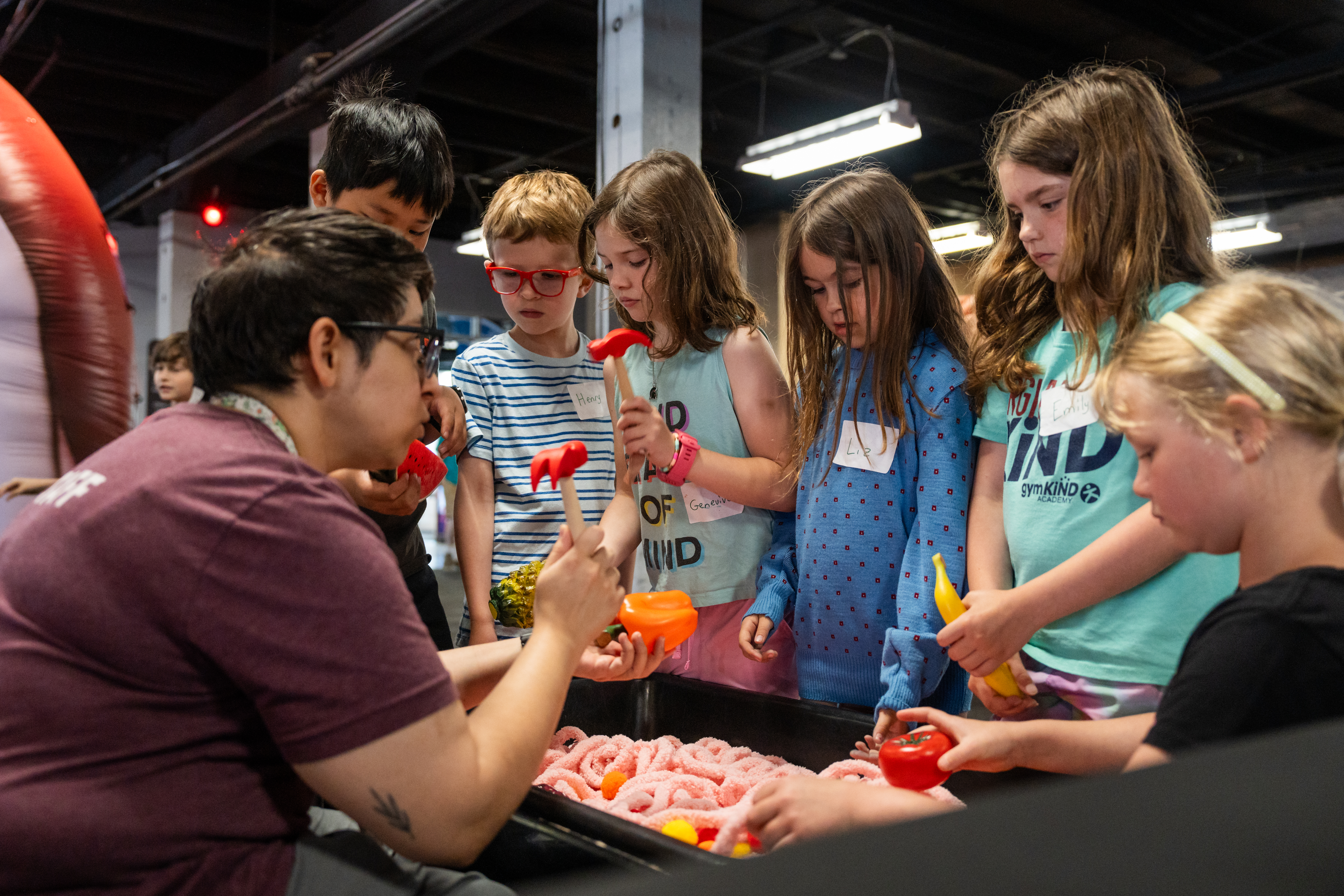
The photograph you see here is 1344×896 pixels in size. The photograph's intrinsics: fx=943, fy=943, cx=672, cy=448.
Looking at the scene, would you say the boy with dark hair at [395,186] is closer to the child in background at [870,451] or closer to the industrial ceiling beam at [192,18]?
the child in background at [870,451]

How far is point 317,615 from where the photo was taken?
73 cm

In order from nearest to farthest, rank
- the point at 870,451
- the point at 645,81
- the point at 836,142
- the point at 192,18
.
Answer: the point at 870,451 → the point at 645,81 → the point at 192,18 → the point at 836,142

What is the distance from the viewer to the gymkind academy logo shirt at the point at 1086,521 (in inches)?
44.9

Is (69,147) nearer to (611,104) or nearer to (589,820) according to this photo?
(611,104)

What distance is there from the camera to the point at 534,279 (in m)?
1.84

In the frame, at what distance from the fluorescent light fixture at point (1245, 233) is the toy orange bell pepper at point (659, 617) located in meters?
6.47

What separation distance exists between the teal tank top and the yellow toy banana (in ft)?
1.53

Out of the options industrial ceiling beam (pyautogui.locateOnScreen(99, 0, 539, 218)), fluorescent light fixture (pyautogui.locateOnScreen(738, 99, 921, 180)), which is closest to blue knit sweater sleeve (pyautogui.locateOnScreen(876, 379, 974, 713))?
industrial ceiling beam (pyautogui.locateOnScreen(99, 0, 539, 218))

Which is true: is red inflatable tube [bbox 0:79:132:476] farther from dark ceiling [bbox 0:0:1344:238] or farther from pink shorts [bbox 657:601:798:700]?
dark ceiling [bbox 0:0:1344:238]

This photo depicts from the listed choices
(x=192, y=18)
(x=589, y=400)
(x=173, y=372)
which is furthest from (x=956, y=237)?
(x=589, y=400)

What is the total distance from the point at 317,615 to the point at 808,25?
5.50 metres

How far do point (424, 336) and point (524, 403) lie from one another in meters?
0.91

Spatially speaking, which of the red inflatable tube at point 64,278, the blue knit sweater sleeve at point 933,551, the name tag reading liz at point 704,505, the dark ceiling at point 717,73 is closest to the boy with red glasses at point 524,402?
the name tag reading liz at point 704,505

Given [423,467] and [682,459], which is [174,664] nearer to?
[423,467]
